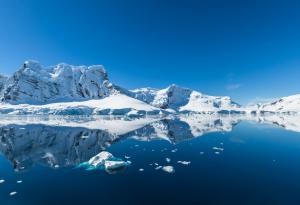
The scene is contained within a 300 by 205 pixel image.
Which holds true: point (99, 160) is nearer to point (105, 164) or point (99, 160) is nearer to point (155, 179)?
point (105, 164)

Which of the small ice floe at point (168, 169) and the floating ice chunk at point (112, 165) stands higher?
the floating ice chunk at point (112, 165)

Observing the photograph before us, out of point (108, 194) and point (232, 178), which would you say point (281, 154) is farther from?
point (108, 194)

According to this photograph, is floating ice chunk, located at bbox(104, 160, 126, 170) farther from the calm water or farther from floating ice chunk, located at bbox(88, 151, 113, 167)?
floating ice chunk, located at bbox(88, 151, 113, 167)

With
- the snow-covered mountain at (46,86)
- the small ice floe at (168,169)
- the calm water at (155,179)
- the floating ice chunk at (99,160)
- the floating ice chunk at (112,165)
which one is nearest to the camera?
the calm water at (155,179)

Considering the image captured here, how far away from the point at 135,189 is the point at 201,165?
6963mm

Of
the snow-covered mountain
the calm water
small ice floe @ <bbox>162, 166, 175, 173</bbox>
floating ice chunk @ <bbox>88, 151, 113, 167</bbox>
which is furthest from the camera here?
the snow-covered mountain

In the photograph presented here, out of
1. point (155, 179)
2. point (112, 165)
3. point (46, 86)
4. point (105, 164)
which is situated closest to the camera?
point (155, 179)

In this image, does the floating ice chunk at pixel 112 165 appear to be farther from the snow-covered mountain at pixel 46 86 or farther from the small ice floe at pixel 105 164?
the snow-covered mountain at pixel 46 86

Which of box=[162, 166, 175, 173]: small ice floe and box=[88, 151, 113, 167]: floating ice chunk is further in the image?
box=[88, 151, 113, 167]: floating ice chunk

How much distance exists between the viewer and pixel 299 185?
11.9 meters

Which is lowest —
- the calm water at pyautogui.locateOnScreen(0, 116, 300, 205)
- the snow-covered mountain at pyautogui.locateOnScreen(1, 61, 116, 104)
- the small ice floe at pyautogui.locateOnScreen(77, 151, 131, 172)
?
the calm water at pyautogui.locateOnScreen(0, 116, 300, 205)

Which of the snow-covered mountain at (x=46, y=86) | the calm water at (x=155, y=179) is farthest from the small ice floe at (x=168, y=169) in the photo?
the snow-covered mountain at (x=46, y=86)

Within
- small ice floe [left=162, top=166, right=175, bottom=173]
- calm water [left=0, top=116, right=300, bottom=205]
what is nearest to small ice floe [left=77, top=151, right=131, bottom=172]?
calm water [left=0, top=116, right=300, bottom=205]

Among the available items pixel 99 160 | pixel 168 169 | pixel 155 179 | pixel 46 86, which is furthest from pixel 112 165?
pixel 46 86
